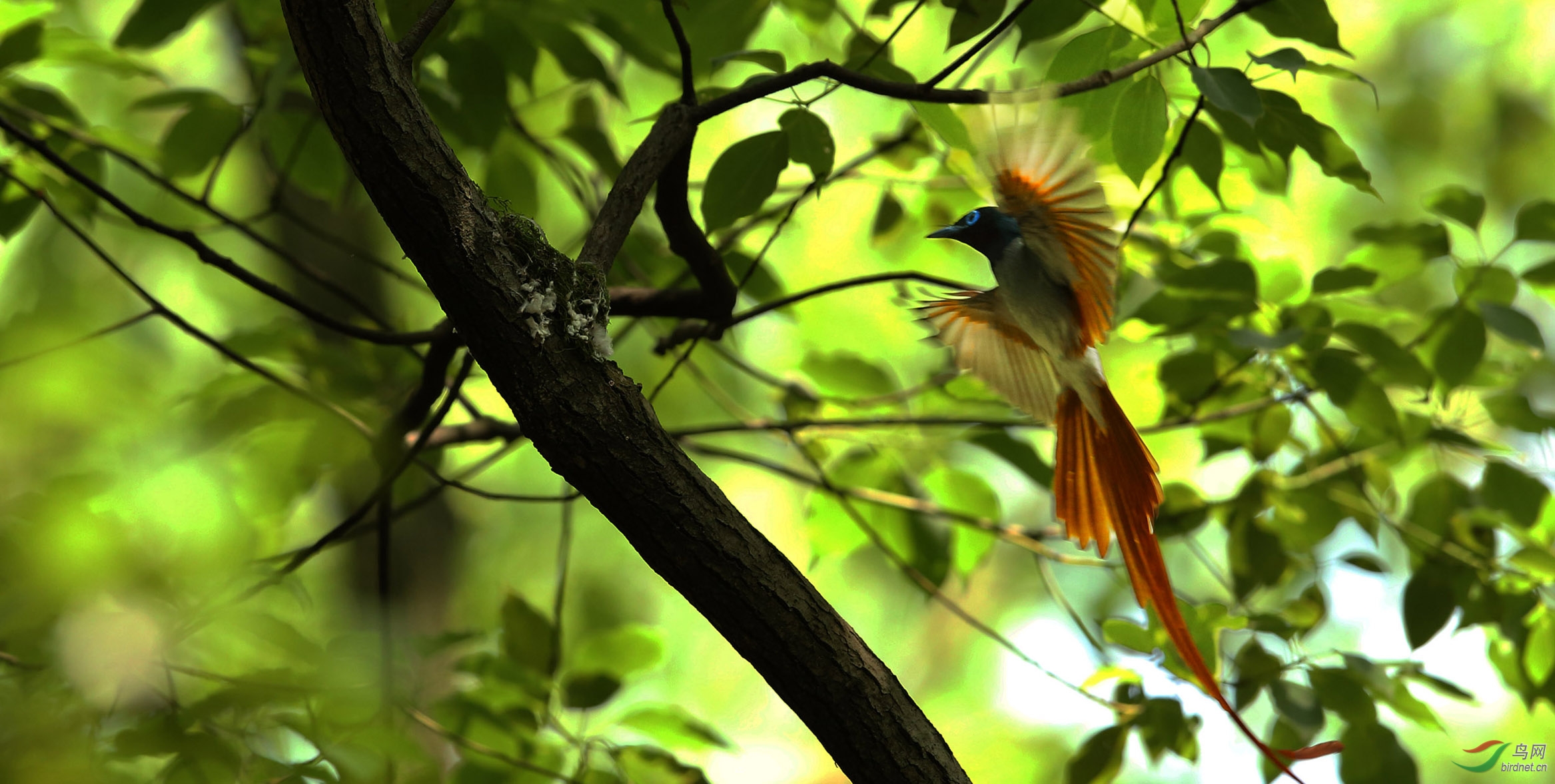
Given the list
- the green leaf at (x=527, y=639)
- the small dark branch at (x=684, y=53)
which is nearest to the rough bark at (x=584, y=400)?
the small dark branch at (x=684, y=53)

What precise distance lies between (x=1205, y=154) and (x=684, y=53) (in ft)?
2.23

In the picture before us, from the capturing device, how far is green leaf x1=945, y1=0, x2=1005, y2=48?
1.11 meters

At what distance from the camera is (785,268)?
4160 millimetres

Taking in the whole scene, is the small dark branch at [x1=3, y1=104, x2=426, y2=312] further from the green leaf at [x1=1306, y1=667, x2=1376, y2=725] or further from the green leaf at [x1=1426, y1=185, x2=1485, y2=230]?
the green leaf at [x1=1426, y1=185, x2=1485, y2=230]

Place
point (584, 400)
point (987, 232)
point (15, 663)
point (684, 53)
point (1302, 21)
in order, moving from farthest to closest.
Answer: point (987, 232)
point (1302, 21)
point (684, 53)
point (584, 400)
point (15, 663)

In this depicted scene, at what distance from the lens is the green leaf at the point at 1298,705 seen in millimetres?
1197

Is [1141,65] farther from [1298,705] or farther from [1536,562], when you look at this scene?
[1536,562]

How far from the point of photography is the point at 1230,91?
34.6 inches

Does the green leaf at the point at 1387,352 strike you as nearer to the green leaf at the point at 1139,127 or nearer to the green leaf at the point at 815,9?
the green leaf at the point at 1139,127

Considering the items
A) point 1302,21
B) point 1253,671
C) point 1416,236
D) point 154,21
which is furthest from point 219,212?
point 1416,236

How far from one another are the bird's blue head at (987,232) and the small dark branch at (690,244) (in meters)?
0.27

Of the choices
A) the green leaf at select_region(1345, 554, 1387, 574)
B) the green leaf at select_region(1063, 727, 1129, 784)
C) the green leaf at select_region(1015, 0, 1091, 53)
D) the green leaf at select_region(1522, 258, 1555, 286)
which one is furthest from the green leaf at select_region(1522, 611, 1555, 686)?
the green leaf at select_region(1015, 0, 1091, 53)

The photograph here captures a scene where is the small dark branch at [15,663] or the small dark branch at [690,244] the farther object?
the small dark branch at [690,244]

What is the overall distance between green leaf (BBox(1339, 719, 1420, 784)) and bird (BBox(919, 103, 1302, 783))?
0.21m
